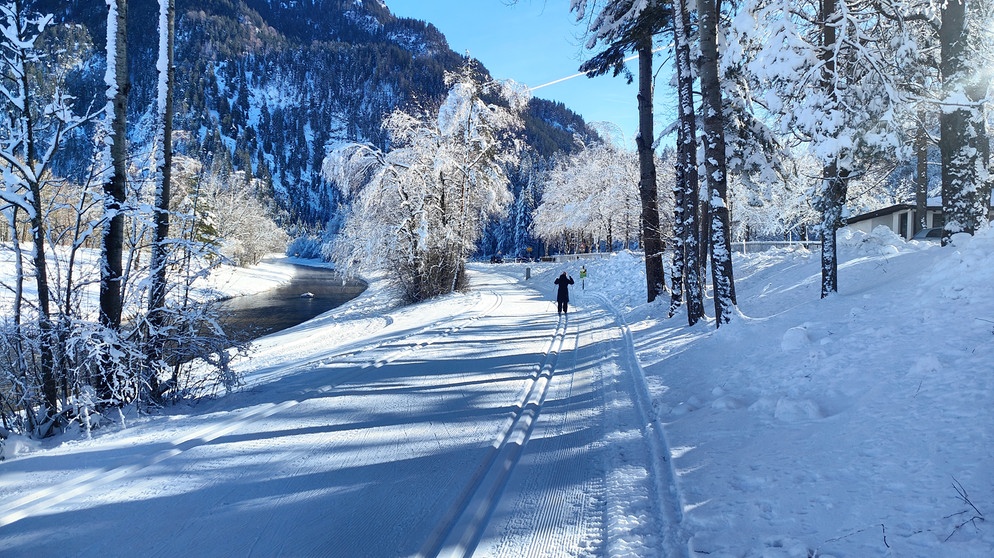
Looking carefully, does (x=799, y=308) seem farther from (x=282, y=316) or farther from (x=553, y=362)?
(x=282, y=316)

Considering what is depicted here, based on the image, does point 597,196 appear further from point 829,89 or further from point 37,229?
point 37,229

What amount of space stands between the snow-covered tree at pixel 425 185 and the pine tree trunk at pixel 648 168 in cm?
904

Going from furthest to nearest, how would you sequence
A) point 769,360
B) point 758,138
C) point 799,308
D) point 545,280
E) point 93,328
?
point 545,280 < point 758,138 < point 799,308 < point 769,360 < point 93,328

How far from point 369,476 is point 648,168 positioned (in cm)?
1233

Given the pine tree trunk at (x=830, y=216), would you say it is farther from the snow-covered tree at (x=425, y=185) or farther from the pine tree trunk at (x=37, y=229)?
the snow-covered tree at (x=425, y=185)

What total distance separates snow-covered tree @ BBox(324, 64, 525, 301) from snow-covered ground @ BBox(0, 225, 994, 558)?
44.9 ft

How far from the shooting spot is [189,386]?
629cm

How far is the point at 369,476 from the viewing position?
3.80 m

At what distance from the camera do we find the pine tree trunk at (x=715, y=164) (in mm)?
8906

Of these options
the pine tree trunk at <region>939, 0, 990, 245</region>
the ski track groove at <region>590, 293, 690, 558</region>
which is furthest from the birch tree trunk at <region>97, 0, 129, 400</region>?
the pine tree trunk at <region>939, 0, 990, 245</region>

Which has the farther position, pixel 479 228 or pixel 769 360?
pixel 479 228

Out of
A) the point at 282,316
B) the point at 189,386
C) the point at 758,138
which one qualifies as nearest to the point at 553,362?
the point at 189,386

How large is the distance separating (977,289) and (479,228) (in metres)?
22.1

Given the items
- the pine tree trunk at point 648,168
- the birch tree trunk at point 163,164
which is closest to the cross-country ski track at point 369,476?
the birch tree trunk at point 163,164
